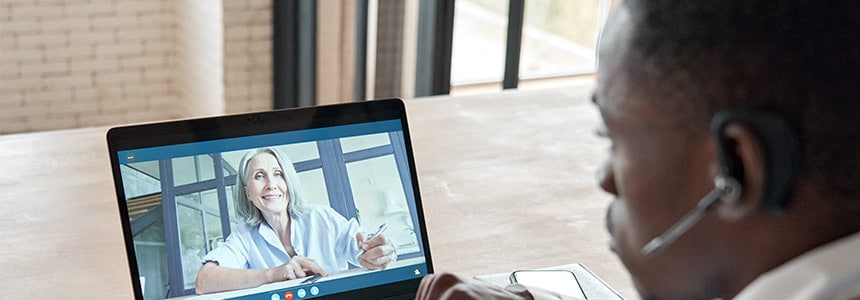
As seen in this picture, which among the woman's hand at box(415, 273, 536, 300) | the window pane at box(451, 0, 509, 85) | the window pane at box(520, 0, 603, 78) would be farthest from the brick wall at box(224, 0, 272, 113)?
the woman's hand at box(415, 273, 536, 300)

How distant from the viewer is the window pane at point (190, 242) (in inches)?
42.4

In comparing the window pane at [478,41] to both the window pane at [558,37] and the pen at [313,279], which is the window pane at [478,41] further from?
the pen at [313,279]

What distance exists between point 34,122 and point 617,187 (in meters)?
3.87

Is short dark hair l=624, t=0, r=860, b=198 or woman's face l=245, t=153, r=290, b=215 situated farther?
woman's face l=245, t=153, r=290, b=215

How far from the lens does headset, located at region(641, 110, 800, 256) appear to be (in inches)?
21.0

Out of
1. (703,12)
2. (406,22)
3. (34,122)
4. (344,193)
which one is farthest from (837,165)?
(34,122)

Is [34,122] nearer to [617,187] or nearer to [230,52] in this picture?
[230,52]

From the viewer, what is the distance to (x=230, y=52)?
12.2ft

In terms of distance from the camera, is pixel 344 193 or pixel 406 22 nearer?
pixel 344 193

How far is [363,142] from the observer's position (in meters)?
1.18

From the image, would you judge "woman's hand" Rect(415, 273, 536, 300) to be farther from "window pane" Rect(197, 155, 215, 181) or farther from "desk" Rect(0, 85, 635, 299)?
"desk" Rect(0, 85, 635, 299)

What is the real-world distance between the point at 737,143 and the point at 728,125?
0.01 m

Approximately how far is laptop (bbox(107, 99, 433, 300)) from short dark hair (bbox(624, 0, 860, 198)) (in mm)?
620

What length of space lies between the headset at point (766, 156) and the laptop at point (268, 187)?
24.7 inches
